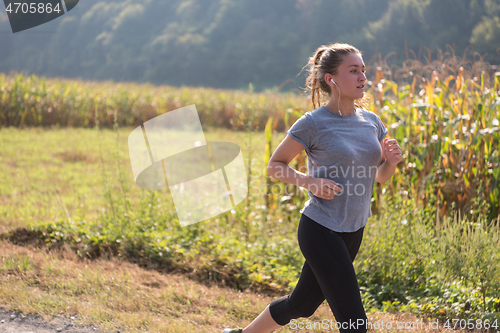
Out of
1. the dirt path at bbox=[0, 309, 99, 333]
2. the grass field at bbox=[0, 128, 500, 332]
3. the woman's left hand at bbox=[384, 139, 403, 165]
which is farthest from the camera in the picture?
the grass field at bbox=[0, 128, 500, 332]

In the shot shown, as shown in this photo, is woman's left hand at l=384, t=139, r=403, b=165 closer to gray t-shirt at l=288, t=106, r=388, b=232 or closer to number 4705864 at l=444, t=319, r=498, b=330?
gray t-shirt at l=288, t=106, r=388, b=232

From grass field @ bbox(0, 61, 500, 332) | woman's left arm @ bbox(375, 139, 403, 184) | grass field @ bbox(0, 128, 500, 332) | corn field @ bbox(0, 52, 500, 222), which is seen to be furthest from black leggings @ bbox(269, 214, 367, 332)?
corn field @ bbox(0, 52, 500, 222)

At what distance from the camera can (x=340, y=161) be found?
2.23 metres

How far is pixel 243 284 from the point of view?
162 inches

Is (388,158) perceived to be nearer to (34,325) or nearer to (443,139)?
(443,139)

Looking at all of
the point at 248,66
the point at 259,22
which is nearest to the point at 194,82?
the point at 248,66

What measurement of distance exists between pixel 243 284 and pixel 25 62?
72.3 metres

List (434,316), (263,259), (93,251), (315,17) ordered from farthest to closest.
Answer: (315,17) → (93,251) → (263,259) → (434,316)

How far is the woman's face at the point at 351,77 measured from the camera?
2301 mm

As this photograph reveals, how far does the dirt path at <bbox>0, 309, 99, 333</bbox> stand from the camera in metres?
3.07

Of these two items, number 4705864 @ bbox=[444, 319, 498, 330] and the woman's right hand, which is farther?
number 4705864 @ bbox=[444, 319, 498, 330]

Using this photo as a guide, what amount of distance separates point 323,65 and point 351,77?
18cm

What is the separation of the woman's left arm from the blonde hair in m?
0.45

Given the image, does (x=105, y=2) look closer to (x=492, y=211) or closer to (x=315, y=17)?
(x=315, y=17)
